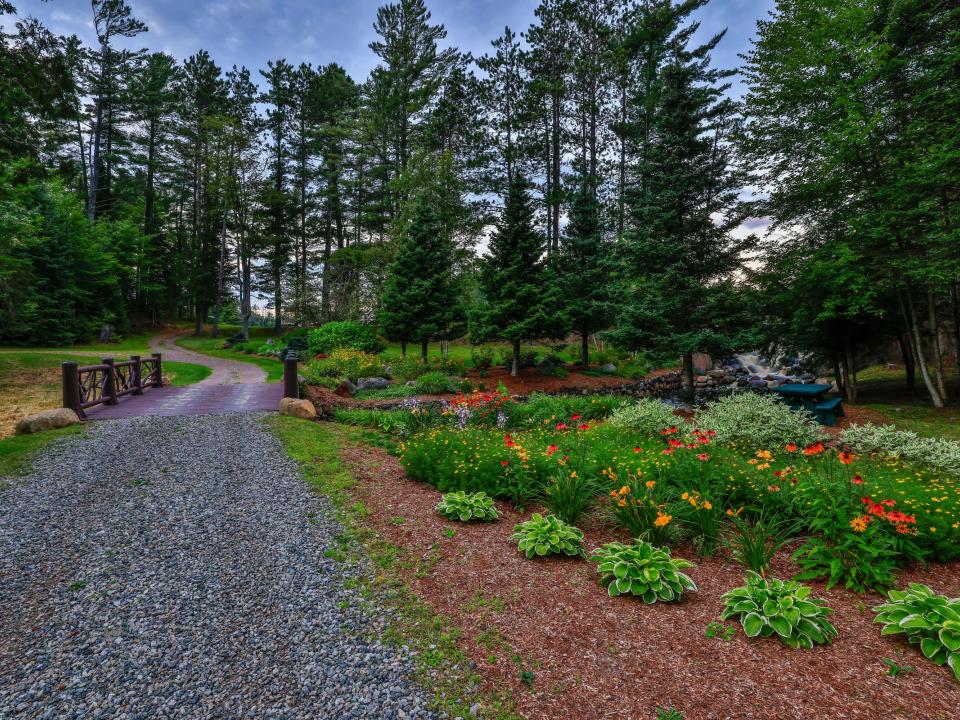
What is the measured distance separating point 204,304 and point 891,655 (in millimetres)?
37088

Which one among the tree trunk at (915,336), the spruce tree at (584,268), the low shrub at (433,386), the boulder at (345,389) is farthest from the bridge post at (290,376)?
the tree trunk at (915,336)

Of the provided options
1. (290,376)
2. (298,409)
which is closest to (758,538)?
(298,409)

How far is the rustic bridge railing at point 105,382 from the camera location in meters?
8.37

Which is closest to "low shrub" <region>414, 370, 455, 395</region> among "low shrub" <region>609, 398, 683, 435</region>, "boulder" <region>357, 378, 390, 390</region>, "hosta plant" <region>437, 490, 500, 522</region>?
"boulder" <region>357, 378, 390, 390</region>

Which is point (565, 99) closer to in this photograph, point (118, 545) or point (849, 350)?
point (849, 350)

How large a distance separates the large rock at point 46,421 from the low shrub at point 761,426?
36.6ft

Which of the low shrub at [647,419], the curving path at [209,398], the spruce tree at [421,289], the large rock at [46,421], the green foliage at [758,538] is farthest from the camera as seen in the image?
the spruce tree at [421,289]

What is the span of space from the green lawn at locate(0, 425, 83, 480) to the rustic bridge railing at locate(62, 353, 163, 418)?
1.06 meters

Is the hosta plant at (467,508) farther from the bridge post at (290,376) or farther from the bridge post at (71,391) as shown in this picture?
the bridge post at (71,391)

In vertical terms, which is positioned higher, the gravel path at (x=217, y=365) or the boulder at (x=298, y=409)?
the gravel path at (x=217, y=365)

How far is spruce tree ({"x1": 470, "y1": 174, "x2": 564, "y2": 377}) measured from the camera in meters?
14.0

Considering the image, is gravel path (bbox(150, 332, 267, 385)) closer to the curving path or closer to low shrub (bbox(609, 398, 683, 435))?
the curving path

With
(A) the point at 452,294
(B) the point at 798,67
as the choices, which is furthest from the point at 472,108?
(B) the point at 798,67

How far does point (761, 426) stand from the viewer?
6738mm
